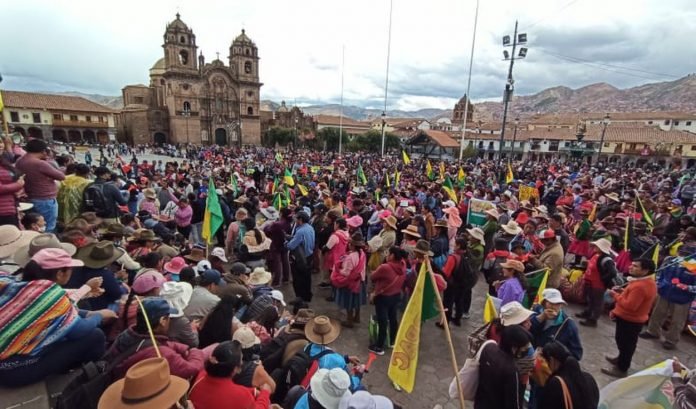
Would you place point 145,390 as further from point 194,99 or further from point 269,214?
point 194,99

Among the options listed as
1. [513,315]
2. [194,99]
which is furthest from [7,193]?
[194,99]

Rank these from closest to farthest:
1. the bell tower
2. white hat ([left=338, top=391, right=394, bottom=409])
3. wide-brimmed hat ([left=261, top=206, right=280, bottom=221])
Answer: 1. white hat ([left=338, top=391, right=394, bottom=409])
2. wide-brimmed hat ([left=261, top=206, right=280, bottom=221])
3. the bell tower

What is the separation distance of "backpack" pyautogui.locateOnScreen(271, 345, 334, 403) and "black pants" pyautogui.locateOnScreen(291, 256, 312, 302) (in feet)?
9.98

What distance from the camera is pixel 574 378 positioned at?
2469mm

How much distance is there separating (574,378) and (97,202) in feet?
22.1

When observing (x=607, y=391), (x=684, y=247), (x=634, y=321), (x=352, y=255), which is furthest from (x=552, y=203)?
(x=607, y=391)

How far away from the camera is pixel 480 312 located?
6227 mm

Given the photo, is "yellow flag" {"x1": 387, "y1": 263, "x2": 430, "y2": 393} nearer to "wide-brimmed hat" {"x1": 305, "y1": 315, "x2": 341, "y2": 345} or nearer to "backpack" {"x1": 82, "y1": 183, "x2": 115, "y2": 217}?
"wide-brimmed hat" {"x1": 305, "y1": 315, "x2": 341, "y2": 345}

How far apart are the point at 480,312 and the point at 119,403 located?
5794mm

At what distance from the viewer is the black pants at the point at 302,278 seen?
233 inches

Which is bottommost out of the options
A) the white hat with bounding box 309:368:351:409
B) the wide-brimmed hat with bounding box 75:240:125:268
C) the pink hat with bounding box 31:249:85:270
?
the white hat with bounding box 309:368:351:409

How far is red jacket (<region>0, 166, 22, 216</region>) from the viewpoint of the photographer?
4.45 meters

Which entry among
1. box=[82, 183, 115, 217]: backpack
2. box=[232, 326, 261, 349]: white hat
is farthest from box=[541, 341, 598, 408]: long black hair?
box=[82, 183, 115, 217]: backpack

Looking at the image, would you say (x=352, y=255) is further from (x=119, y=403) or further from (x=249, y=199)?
(x=249, y=199)
